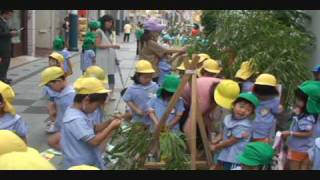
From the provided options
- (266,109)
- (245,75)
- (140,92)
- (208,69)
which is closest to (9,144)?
(266,109)

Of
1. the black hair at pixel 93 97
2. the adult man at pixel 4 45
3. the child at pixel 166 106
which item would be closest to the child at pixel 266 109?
Result: the child at pixel 166 106

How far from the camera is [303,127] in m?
4.62

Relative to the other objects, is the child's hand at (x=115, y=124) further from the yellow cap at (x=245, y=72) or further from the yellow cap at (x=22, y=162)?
the yellow cap at (x=245, y=72)

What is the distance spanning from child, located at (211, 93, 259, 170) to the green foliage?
1795mm

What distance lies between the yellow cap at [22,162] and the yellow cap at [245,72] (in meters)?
4.31

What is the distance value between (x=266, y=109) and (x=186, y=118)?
2.83 ft

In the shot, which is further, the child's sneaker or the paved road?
the child's sneaker

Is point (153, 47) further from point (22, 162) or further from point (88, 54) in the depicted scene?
point (22, 162)

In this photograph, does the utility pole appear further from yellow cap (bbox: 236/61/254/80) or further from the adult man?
yellow cap (bbox: 236/61/254/80)

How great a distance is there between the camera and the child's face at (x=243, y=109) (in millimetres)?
4523

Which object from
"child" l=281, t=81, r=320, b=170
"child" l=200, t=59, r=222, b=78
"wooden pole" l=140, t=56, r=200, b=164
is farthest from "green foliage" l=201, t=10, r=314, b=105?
"wooden pole" l=140, t=56, r=200, b=164

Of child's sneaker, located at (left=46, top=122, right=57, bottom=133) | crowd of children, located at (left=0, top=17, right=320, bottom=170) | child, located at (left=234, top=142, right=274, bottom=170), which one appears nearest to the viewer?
child, located at (left=234, top=142, right=274, bottom=170)

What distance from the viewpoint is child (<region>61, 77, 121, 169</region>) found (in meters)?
3.88
